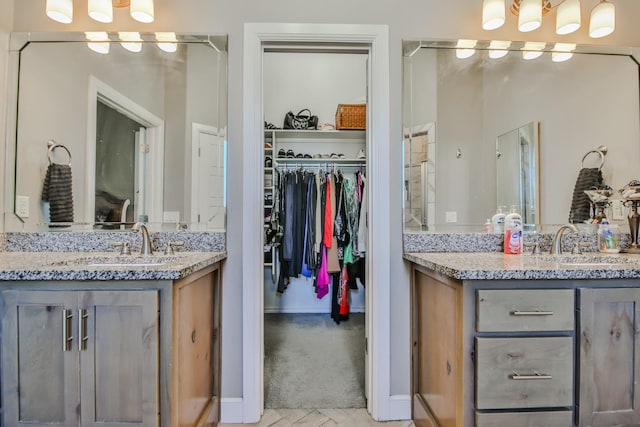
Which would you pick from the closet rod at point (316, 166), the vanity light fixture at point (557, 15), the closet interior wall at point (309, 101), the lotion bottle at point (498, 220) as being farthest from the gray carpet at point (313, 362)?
the vanity light fixture at point (557, 15)

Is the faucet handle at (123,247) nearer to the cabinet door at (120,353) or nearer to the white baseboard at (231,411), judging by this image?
the cabinet door at (120,353)

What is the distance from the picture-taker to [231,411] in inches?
59.1

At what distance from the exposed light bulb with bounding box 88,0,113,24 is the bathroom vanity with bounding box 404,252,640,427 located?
6.38 ft

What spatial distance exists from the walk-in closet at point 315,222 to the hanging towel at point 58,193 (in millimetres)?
1164

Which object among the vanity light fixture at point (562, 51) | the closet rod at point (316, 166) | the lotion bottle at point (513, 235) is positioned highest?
the vanity light fixture at point (562, 51)

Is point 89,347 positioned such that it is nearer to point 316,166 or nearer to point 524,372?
point 524,372

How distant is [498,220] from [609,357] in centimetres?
75

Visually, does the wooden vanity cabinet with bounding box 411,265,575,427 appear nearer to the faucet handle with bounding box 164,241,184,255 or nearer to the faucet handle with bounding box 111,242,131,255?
the faucet handle with bounding box 164,241,184,255

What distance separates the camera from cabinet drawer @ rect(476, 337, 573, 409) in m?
0.98

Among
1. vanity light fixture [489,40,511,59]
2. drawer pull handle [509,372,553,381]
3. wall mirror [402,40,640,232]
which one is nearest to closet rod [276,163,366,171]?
wall mirror [402,40,640,232]

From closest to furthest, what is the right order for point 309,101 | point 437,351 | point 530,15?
point 437,351 < point 530,15 < point 309,101

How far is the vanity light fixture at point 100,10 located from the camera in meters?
1.45

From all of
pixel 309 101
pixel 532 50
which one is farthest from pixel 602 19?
pixel 309 101

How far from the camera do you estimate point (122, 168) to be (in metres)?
1.60
